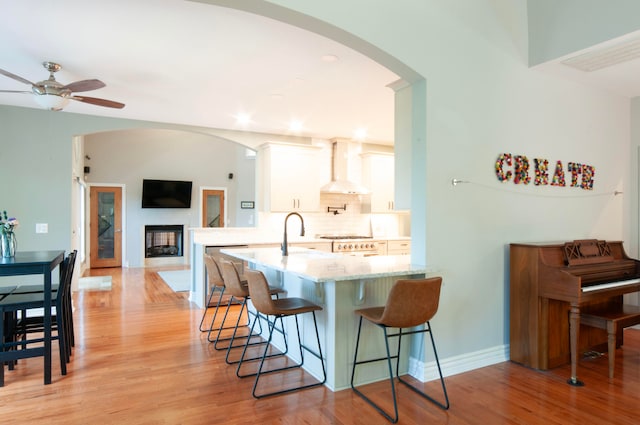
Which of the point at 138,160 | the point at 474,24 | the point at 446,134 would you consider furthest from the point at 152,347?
the point at 138,160

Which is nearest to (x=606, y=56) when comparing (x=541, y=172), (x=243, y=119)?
(x=541, y=172)

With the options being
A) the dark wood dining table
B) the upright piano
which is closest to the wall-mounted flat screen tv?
the dark wood dining table

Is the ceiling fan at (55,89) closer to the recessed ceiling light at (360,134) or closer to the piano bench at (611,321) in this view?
the recessed ceiling light at (360,134)

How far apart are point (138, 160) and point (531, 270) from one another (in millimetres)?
9170

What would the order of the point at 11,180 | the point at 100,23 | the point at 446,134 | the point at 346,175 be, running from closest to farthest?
the point at 100,23, the point at 446,134, the point at 11,180, the point at 346,175

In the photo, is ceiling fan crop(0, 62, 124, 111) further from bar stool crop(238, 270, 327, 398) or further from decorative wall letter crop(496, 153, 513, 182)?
decorative wall letter crop(496, 153, 513, 182)

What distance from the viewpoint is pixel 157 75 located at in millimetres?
4016

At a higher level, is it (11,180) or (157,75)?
(157,75)

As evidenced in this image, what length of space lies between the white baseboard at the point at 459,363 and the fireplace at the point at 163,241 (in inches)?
330

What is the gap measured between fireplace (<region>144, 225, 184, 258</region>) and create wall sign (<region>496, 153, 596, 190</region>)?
28.1 feet

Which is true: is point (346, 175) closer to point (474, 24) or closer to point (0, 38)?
point (474, 24)

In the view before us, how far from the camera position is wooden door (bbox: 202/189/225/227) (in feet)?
34.9

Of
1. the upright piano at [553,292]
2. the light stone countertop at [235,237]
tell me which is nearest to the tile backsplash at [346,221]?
the light stone countertop at [235,237]

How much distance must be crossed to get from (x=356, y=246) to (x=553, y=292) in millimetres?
3425
